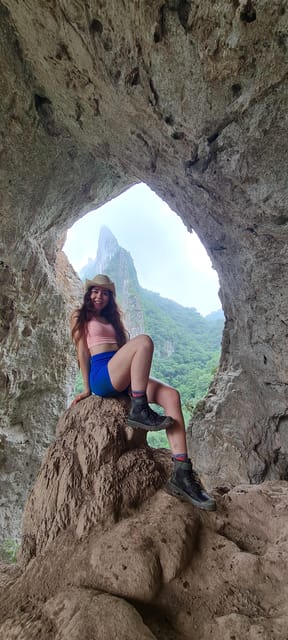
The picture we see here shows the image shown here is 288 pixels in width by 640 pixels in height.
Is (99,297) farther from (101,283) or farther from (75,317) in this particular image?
(75,317)

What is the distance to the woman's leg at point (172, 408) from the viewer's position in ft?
8.30

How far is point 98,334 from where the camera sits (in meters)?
2.99

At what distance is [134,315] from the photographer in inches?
728

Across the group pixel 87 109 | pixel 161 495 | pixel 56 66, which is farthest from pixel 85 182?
pixel 161 495

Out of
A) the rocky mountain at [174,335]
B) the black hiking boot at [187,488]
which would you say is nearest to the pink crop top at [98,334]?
the black hiking boot at [187,488]

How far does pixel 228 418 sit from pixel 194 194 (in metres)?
3.03

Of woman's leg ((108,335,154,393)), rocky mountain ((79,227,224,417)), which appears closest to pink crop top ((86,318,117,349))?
woman's leg ((108,335,154,393))

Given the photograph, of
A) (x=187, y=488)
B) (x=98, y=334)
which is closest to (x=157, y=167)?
(x=98, y=334)

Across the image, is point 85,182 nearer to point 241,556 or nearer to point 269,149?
point 269,149

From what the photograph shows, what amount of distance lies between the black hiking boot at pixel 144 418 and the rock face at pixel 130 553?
0.11m

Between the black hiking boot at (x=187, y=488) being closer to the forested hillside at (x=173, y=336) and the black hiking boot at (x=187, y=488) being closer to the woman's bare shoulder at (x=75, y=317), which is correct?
the woman's bare shoulder at (x=75, y=317)

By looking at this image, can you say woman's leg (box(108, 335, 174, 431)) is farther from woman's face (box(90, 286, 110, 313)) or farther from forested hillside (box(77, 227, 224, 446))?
forested hillside (box(77, 227, 224, 446))

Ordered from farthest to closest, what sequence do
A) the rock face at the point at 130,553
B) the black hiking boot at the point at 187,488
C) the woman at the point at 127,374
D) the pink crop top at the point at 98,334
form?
the pink crop top at the point at 98,334, the woman at the point at 127,374, the black hiking boot at the point at 187,488, the rock face at the point at 130,553

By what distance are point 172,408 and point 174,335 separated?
63.3ft
